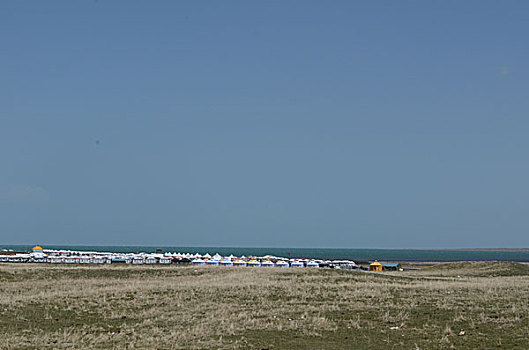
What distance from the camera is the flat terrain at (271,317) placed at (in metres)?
23.1

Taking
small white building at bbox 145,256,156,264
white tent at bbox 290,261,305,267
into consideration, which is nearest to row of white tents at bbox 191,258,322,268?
white tent at bbox 290,261,305,267

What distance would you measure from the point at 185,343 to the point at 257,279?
28.6 metres

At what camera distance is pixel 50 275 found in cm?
6103

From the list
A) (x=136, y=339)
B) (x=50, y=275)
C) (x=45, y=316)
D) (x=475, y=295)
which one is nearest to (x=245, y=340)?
(x=136, y=339)

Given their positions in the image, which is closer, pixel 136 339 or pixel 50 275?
pixel 136 339

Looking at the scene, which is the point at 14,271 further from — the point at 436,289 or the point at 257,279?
the point at 436,289

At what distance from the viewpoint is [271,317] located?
1146 inches

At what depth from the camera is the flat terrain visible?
23.1 m

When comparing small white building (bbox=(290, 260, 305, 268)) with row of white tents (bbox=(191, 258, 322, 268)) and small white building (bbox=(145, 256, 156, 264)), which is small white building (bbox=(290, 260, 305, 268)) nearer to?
row of white tents (bbox=(191, 258, 322, 268))

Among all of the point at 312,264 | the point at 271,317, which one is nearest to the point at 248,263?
the point at 312,264

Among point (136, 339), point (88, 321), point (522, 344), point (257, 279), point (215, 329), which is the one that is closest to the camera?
point (522, 344)

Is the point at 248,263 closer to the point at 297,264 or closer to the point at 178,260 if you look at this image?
the point at 297,264

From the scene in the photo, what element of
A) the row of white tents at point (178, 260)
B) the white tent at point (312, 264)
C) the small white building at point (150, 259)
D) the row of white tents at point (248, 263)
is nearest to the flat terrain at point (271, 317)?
the row of white tents at point (248, 263)

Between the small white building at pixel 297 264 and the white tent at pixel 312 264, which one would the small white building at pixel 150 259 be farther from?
the white tent at pixel 312 264
